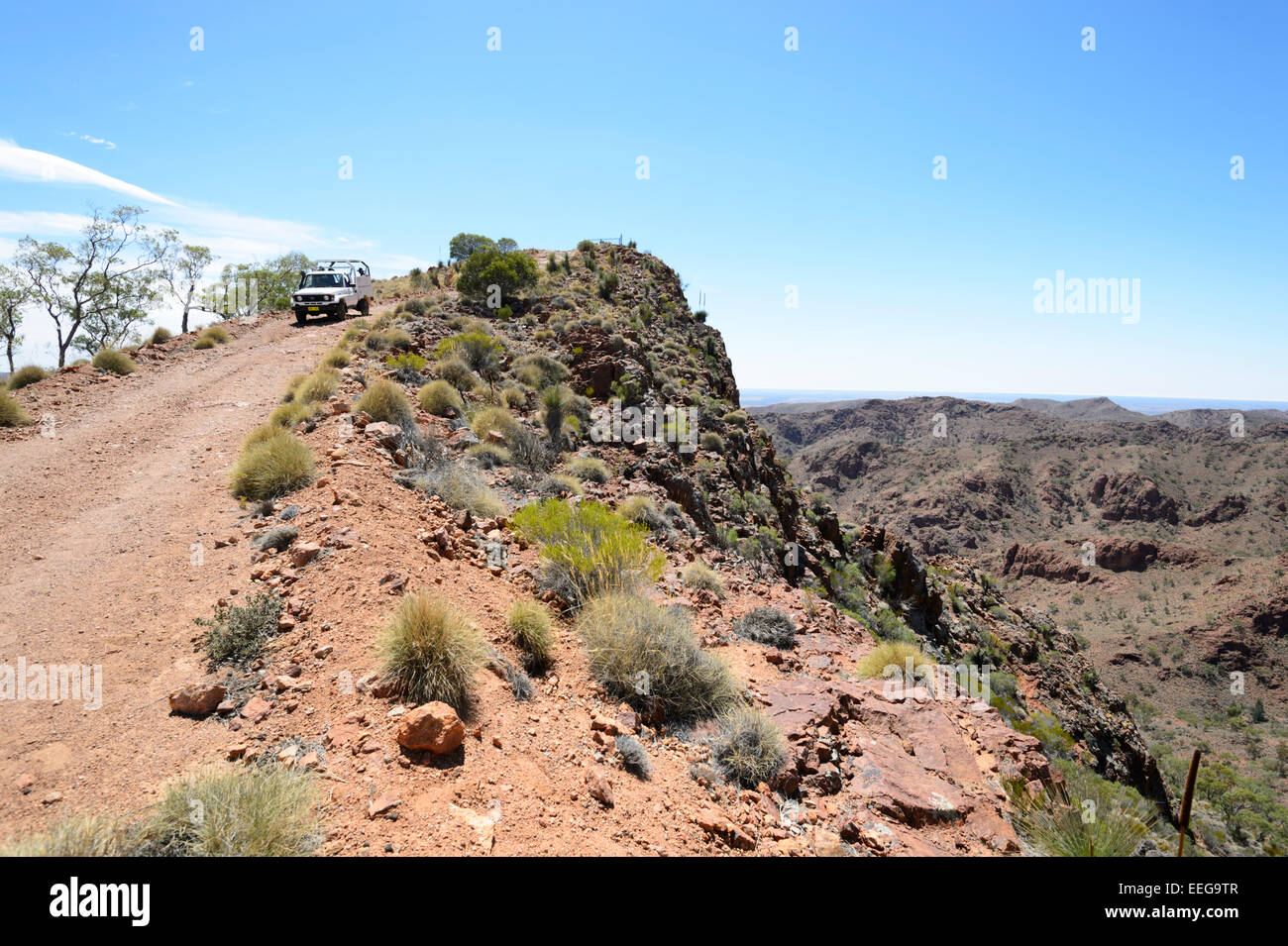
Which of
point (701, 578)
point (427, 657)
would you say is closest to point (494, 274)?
point (701, 578)

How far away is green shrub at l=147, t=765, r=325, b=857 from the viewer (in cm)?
272

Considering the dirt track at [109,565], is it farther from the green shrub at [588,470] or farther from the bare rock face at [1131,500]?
the bare rock face at [1131,500]

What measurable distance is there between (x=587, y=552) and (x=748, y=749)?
2.88m

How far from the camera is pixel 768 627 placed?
7.78 m

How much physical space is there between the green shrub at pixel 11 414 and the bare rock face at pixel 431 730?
39.2 ft

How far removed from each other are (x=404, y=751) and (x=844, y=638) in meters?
6.99

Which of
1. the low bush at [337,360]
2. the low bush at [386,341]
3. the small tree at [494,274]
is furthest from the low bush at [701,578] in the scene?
the small tree at [494,274]

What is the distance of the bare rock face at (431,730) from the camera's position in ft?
12.0

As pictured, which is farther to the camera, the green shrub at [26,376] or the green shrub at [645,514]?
the green shrub at [26,376]
